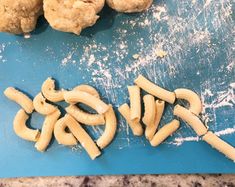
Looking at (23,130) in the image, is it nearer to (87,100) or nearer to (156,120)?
(87,100)

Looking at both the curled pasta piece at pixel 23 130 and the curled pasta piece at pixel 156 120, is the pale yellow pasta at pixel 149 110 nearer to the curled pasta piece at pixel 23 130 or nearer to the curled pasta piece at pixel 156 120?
the curled pasta piece at pixel 156 120

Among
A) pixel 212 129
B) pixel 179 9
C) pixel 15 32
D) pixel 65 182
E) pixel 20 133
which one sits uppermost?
pixel 179 9

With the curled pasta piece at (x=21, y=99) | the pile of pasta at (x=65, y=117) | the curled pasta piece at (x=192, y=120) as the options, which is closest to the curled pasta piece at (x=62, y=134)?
the pile of pasta at (x=65, y=117)

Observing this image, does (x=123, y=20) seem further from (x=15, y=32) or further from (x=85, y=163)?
(x=85, y=163)

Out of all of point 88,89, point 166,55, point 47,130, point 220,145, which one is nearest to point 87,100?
point 88,89

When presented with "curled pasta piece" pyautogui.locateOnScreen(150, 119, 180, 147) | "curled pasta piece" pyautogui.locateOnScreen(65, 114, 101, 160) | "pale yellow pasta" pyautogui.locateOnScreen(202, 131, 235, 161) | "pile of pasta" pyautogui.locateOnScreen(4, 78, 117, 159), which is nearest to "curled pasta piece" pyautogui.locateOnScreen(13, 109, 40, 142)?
"pile of pasta" pyautogui.locateOnScreen(4, 78, 117, 159)

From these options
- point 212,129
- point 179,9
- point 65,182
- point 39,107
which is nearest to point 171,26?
point 179,9
